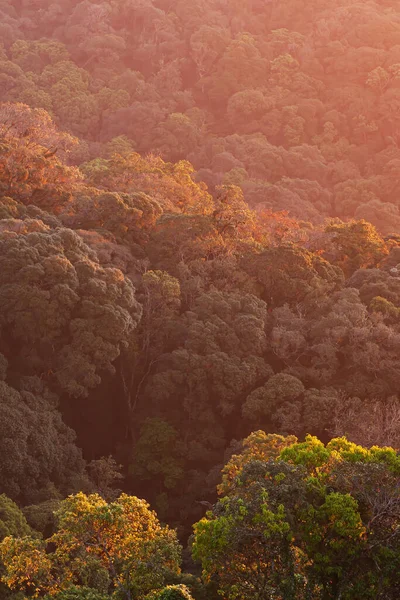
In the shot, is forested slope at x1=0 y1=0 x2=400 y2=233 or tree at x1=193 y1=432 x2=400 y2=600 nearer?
tree at x1=193 y1=432 x2=400 y2=600

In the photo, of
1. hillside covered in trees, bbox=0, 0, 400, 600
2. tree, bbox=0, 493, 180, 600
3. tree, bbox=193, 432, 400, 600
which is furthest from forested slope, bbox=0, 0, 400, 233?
tree, bbox=193, 432, 400, 600

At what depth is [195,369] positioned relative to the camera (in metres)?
31.8

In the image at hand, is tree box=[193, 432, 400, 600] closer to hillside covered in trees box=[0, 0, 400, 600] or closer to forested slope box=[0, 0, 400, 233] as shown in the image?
hillside covered in trees box=[0, 0, 400, 600]

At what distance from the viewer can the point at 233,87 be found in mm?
80438

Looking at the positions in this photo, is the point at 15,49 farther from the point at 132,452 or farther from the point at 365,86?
the point at 132,452

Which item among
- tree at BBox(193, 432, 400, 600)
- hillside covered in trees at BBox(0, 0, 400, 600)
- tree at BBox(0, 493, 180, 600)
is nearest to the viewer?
tree at BBox(193, 432, 400, 600)

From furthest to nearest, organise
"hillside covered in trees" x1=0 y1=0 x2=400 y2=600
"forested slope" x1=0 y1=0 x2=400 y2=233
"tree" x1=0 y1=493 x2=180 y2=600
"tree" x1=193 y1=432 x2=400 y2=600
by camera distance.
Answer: "forested slope" x1=0 y1=0 x2=400 y2=233 → "tree" x1=0 y1=493 x2=180 y2=600 → "hillside covered in trees" x1=0 y1=0 x2=400 y2=600 → "tree" x1=193 y1=432 x2=400 y2=600

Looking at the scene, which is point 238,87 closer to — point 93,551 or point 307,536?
point 93,551

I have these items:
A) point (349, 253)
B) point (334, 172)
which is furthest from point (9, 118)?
point (334, 172)

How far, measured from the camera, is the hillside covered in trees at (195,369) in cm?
1540

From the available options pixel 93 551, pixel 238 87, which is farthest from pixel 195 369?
pixel 238 87

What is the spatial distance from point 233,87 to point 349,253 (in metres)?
44.4

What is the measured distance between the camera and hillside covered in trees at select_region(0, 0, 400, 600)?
1540cm

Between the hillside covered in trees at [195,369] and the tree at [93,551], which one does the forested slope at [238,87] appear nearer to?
the hillside covered in trees at [195,369]
